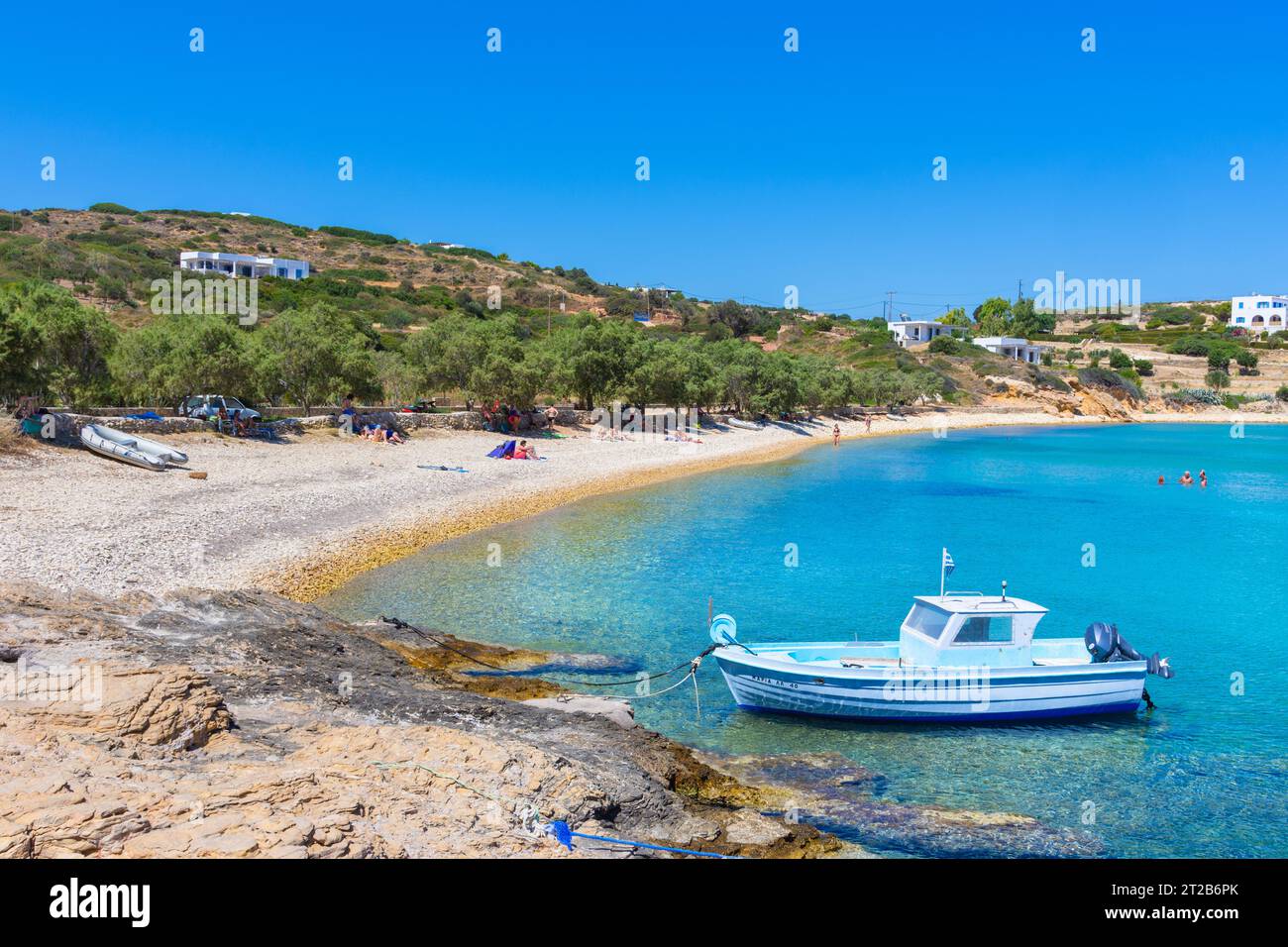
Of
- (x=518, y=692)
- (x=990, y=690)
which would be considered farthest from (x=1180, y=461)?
(x=518, y=692)

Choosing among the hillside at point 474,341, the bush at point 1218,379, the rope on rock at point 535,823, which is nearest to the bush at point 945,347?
the hillside at point 474,341

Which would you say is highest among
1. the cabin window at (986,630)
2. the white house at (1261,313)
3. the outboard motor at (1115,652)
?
the white house at (1261,313)

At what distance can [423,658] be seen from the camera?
1662 centimetres

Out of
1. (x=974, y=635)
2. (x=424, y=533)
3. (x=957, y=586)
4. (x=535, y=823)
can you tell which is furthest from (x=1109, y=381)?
(x=535, y=823)

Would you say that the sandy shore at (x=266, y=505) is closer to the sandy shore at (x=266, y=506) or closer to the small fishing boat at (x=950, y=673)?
the sandy shore at (x=266, y=506)

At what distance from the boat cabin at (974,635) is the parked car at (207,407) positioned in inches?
1209

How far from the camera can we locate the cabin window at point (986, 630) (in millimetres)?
15812

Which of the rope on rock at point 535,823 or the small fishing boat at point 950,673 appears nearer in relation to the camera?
the rope on rock at point 535,823

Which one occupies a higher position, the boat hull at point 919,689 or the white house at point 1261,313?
the white house at point 1261,313

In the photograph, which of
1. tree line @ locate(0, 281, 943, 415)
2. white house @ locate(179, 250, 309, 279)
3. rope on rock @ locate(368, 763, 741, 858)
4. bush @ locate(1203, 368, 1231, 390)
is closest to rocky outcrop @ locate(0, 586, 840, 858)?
rope on rock @ locate(368, 763, 741, 858)

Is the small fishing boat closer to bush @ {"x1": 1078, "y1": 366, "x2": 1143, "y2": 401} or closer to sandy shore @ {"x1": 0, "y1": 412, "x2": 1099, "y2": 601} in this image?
sandy shore @ {"x1": 0, "y1": 412, "x2": 1099, "y2": 601}

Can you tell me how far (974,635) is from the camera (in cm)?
1589

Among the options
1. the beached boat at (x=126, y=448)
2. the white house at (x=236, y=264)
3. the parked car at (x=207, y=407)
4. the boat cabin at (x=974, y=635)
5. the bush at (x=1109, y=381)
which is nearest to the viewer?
the boat cabin at (x=974, y=635)

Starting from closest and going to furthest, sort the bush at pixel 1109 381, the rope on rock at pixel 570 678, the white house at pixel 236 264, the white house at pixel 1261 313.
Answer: the rope on rock at pixel 570 678 → the white house at pixel 236 264 → the bush at pixel 1109 381 → the white house at pixel 1261 313
